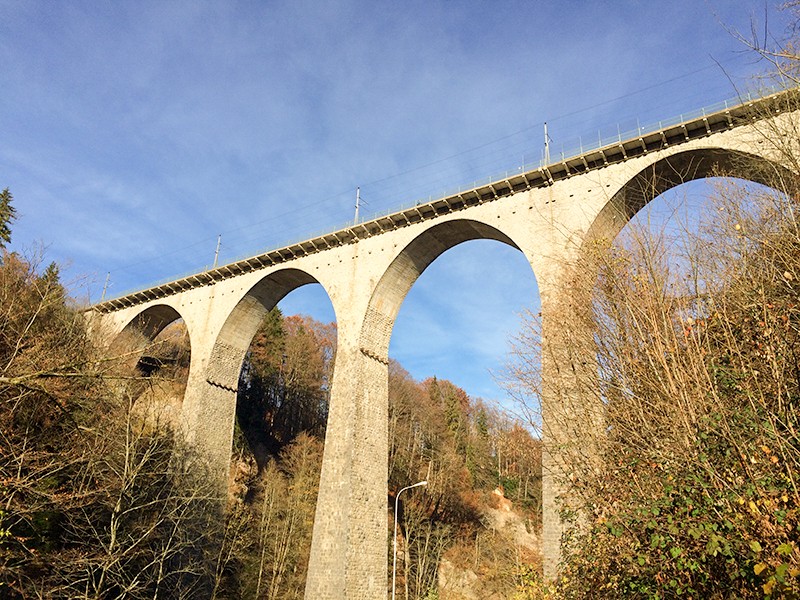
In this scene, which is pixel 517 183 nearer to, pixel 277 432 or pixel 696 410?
pixel 696 410

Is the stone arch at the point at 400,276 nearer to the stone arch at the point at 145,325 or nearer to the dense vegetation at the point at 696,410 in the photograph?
the dense vegetation at the point at 696,410

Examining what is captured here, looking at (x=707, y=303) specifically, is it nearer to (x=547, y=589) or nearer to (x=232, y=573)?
(x=547, y=589)

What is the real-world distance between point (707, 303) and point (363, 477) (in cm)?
1334

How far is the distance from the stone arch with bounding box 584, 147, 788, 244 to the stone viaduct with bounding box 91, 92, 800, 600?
41 mm

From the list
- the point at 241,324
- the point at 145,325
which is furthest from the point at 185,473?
the point at 145,325

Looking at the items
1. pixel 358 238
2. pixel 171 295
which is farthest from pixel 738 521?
pixel 171 295

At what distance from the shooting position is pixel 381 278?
21.1 metres

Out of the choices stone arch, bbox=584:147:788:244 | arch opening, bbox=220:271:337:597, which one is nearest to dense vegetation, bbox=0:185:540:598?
arch opening, bbox=220:271:337:597

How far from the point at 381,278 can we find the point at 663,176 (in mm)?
9913

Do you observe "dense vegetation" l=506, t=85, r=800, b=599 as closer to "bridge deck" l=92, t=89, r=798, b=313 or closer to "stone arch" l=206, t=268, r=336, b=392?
"bridge deck" l=92, t=89, r=798, b=313

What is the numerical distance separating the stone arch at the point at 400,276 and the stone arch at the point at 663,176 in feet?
14.7

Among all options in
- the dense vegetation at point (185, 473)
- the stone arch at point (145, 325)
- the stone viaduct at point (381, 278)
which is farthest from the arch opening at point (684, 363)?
the stone arch at point (145, 325)

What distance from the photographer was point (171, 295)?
29609mm

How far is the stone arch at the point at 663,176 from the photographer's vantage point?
15055 millimetres
